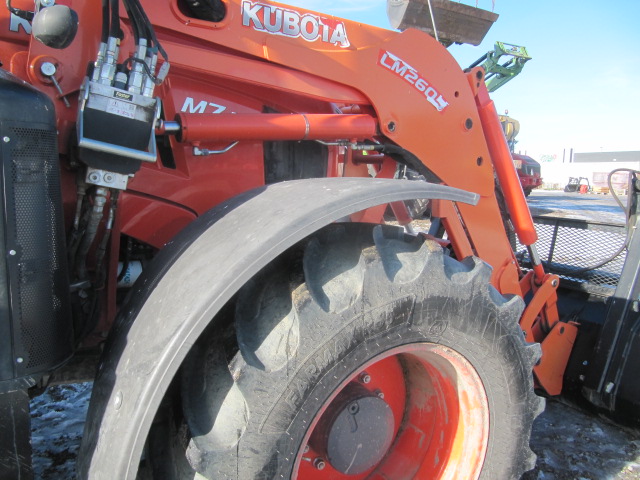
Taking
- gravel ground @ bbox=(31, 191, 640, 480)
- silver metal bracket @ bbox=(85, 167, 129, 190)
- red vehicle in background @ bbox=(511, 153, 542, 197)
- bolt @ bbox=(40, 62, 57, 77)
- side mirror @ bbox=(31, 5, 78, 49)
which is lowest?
gravel ground @ bbox=(31, 191, 640, 480)

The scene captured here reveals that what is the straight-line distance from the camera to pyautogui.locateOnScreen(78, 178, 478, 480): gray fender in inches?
49.7

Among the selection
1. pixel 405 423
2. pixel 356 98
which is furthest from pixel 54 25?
pixel 405 423

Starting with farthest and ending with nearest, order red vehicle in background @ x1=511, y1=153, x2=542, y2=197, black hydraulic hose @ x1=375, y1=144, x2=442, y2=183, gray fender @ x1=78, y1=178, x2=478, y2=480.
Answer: red vehicle in background @ x1=511, y1=153, x2=542, y2=197 → black hydraulic hose @ x1=375, y1=144, x2=442, y2=183 → gray fender @ x1=78, y1=178, x2=478, y2=480

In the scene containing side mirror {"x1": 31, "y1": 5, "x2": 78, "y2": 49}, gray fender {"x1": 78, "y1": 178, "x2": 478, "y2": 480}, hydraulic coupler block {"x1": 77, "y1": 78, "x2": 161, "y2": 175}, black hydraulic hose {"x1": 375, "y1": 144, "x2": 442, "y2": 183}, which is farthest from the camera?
black hydraulic hose {"x1": 375, "y1": 144, "x2": 442, "y2": 183}

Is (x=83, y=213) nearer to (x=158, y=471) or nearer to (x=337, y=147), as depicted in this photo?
(x=158, y=471)

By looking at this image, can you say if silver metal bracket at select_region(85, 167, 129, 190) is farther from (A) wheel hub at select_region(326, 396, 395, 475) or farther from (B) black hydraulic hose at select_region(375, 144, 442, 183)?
(B) black hydraulic hose at select_region(375, 144, 442, 183)

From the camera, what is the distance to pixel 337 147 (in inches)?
97.4

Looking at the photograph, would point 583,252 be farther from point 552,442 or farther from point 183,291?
point 183,291

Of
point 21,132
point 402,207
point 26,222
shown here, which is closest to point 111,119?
point 21,132

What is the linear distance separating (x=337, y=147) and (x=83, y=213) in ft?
3.98

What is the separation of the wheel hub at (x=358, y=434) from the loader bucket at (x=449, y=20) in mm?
2436

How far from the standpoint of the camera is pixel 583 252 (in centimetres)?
341

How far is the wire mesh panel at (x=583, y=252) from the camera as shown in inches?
128

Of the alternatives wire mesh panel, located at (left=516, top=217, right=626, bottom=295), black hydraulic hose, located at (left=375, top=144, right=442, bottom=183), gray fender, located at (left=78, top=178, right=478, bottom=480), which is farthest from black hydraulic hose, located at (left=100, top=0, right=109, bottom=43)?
wire mesh panel, located at (left=516, top=217, right=626, bottom=295)
